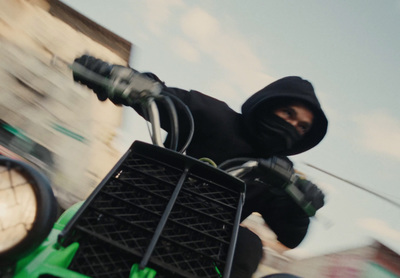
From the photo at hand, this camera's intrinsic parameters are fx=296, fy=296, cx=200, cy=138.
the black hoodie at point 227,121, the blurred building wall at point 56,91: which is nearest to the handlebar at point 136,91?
the black hoodie at point 227,121

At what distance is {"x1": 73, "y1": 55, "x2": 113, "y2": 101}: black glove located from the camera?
5.24ft

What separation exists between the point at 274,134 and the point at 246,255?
87cm

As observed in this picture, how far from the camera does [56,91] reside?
10.1 m

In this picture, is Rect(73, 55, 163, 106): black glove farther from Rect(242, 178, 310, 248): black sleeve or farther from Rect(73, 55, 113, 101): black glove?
Rect(242, 178, 310, 248): black sleeve

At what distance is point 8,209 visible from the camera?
928 millimetres

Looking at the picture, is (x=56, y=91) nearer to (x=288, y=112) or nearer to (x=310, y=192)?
(x=288, y=112)

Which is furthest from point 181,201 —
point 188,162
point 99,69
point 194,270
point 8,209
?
point 99,69

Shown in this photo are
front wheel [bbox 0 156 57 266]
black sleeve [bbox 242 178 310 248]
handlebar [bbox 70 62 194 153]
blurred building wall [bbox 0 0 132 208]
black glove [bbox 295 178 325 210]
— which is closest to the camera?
front wheel [bbox 0 156 57 266]

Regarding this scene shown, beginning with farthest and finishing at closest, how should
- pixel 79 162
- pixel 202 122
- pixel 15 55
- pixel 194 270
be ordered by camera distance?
pixel 79 162
pixel 15 55
pixel 202 122
pixel 194 270

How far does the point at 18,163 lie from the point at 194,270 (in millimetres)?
702

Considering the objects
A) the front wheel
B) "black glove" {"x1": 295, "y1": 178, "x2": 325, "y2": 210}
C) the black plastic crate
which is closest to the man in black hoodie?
"black glove" {"x1": 295, "y1": 178, "x2": 325, "y2": 210}

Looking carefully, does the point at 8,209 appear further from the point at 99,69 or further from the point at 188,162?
the point at 99,69

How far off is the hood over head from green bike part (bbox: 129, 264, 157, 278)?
153 centimetres

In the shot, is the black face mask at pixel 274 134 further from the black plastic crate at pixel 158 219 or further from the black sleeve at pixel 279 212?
the black plastic crate at pixel 158 219
